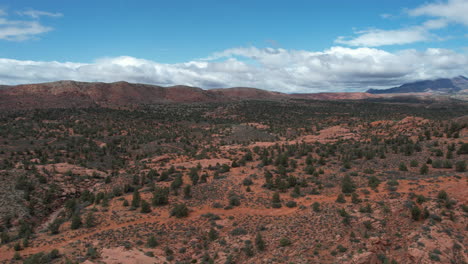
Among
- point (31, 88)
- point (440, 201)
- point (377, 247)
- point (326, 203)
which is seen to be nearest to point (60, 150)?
point (326, 203)

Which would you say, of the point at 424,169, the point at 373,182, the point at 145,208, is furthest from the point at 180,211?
the point at 424,169

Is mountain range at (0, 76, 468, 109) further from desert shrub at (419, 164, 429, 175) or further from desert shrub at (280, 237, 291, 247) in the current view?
desert shrub at (419, 164, 429, 175)

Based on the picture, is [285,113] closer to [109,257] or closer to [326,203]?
[326,203]

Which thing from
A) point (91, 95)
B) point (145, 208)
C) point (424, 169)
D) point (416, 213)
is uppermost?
point (91, 95)

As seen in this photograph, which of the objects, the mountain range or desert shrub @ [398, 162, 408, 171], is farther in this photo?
the mountain range

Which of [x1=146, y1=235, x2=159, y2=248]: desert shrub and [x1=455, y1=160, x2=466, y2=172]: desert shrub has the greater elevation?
[x1=455, y1=160, x2=466, y2=172]: desert shrub

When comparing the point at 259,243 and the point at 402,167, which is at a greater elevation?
the point at 402,167

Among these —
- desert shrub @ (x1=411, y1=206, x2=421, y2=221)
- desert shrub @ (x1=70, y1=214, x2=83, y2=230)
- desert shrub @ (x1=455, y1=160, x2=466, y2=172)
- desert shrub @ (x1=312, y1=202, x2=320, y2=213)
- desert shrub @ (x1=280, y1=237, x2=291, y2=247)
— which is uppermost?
desert shrub @ (x1=455, y1=160, x2=466, y2=172)

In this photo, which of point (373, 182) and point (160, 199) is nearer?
point (373, 182)

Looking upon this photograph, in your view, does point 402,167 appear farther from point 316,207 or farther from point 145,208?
point 145,208

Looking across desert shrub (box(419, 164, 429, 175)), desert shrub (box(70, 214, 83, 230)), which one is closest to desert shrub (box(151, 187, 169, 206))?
desert shrub (box(70, 214, 83, 230))

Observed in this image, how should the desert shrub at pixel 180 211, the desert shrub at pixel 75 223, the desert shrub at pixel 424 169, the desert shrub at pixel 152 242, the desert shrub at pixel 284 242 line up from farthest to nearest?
the desert shrub at pixel 424 169
the desert shrub at pixel 180 211
the desert shrub at pixel 75 223
the desert shrub at pixel 152 242
the desert shrub at pixel 284 242

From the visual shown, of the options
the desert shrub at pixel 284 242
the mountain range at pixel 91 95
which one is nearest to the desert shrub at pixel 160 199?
the desert shrub at pixel 284 242

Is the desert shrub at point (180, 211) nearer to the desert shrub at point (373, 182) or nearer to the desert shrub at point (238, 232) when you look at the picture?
the desert shrub at point (238, 232)
